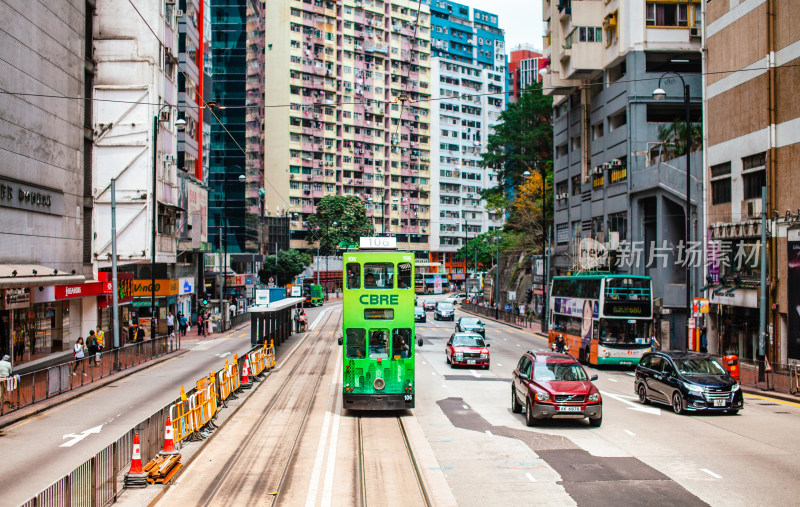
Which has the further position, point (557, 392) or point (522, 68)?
point (522, 68)

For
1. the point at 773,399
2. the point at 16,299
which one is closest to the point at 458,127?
the point at 16,299

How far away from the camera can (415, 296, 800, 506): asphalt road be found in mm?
11656

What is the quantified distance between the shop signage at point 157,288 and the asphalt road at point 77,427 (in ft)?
47.1

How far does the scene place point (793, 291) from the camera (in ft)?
92.2

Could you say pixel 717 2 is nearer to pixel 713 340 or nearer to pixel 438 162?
pixel 713 340

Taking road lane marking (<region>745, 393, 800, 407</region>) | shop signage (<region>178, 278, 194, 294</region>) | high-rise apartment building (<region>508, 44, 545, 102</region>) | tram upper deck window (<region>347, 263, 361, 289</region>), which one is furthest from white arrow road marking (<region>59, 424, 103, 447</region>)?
high-rise apartment building (<region>508, 44, 545, 102</region>)

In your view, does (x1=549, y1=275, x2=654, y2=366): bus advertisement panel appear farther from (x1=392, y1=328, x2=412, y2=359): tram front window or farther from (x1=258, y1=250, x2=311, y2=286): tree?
(x1=258, y1=250, x2=311, y2=286): tree

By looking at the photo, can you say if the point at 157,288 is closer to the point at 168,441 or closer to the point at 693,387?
the point at 168,441

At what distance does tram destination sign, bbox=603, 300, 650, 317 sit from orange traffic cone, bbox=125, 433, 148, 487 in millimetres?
22805

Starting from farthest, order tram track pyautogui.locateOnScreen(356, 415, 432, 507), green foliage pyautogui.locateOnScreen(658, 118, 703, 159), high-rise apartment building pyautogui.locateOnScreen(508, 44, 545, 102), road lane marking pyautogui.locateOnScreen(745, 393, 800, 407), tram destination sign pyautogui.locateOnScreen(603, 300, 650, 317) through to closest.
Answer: high-rise apartment building pyautogui.locateOnScreen(508, 44, 545, 102), green foliage pyautogui.locateOnScreen(658, 118, 703, 159), tram destination sign pyautogui.locateOnScreen(603, 300, 650, 317), road lane marking pyautogui.locateOnScreen(745, 393, 800, 407), tram track pyautogui.locateOnScreen(356, 415, 432, 507)

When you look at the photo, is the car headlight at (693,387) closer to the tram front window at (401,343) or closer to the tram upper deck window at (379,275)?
the tram front window at (401,343)

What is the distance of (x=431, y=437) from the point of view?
658 inches

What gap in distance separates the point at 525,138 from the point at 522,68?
358 ft

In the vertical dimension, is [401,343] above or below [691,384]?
above
